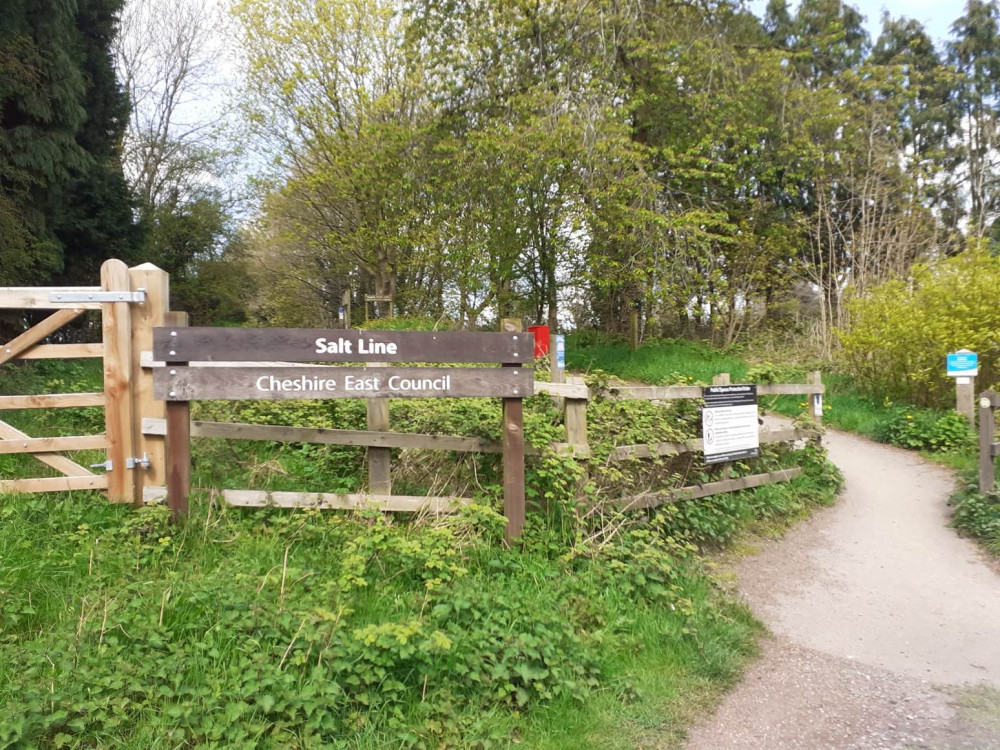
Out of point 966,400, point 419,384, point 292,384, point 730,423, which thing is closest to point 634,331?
point 966,400

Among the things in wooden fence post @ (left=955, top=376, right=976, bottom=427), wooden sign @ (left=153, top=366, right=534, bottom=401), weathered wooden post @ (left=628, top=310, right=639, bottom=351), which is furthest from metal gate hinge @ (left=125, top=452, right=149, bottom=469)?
weathered wooden post @ (left=628, top=310, right=639, bottom=351)

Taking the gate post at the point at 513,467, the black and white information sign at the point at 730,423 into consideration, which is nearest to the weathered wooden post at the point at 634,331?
the black and white information sign at the point at 730,423

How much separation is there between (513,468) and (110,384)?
2729mm

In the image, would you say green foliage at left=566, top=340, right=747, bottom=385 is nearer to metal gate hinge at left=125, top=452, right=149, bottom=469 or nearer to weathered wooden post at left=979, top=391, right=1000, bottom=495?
weathered wooden post at left=979, top=391, right=1000, bottom=495

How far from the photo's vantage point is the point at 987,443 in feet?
21.7

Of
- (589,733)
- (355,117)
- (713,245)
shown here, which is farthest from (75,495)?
(355,117)

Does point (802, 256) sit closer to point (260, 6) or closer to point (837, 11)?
point (837, 11)

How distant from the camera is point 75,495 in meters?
4.37

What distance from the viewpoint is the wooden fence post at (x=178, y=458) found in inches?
156

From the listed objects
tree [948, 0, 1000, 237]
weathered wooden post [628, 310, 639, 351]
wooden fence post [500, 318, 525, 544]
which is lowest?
wooden fence post [500, 318, 525, 544]

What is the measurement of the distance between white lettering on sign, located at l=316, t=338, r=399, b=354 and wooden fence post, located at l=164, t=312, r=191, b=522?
0.88m

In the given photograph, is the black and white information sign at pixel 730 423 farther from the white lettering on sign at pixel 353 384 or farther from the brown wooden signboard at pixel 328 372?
the white lettering on sign at pixel 353 384

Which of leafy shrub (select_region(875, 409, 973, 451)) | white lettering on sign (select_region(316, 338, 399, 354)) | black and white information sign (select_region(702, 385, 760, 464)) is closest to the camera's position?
white lettering on sign (select_region(316, 338, 399, 354))

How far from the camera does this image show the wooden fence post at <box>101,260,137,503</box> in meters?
4.31
